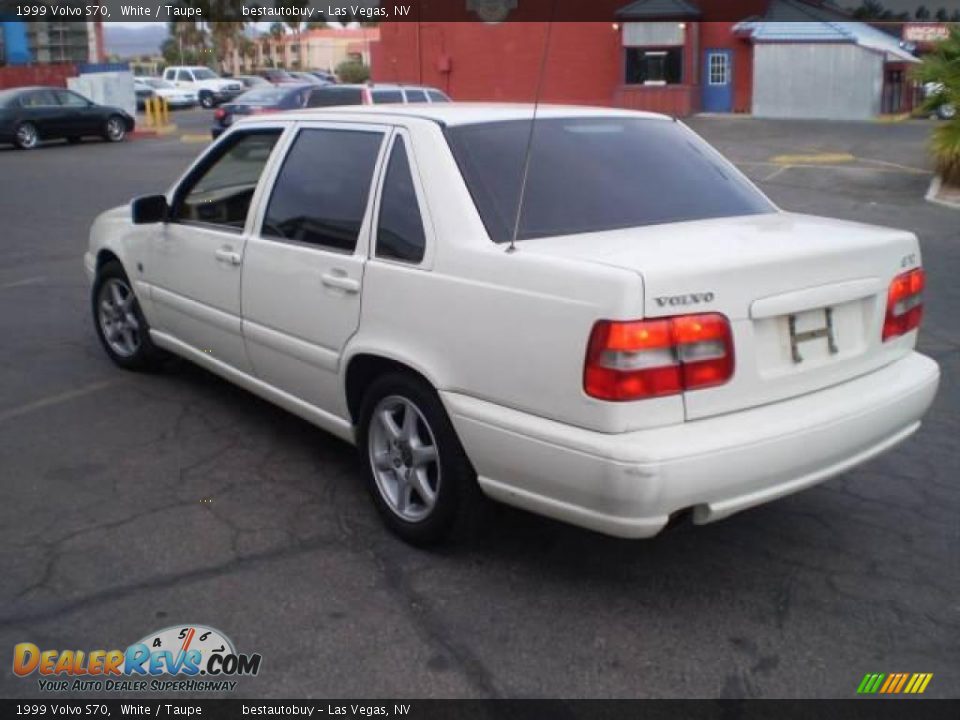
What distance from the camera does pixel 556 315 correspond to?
133 inches

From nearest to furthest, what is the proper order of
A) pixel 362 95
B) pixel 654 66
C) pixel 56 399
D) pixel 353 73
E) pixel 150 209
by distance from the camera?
pixel 150 209 < pixel 56 399 < pixel 362 95 < pixel 654 66 < pixel 353 73

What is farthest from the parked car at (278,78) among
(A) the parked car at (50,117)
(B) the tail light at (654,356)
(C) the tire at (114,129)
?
(B) the tail light at (654,356)

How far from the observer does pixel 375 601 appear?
369cm

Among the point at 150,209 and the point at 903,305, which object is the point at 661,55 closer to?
the point at 150,209

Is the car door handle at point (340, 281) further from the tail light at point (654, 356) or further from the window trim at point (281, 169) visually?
the tail light at point (654, 356)

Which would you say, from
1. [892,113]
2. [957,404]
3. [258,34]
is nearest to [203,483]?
[957,404]

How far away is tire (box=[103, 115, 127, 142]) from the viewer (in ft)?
93.4

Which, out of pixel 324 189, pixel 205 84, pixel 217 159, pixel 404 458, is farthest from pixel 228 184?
pixel 205 84

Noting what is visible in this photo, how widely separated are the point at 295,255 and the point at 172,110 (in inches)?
1858

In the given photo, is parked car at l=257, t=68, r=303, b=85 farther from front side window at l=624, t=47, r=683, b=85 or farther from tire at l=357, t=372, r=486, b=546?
tire at l=357, t=372, r=486, b=546

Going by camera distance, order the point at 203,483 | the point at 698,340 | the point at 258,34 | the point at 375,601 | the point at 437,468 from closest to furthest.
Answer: the point at 698,340
the point at 375,601
the point at 437,468
the point at 203,483
the point at 258,34

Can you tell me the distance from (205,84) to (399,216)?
48586 mm
